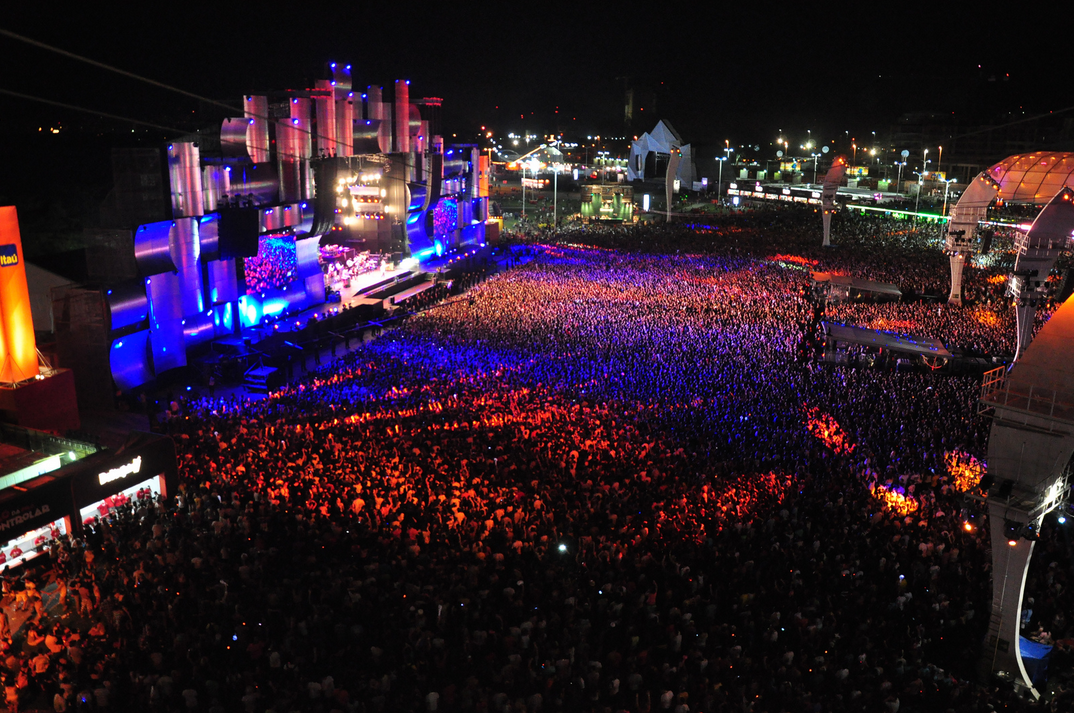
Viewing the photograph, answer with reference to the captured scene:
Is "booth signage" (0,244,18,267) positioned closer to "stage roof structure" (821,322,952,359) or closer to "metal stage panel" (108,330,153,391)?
"metal stage panel" (108,330,153,391)

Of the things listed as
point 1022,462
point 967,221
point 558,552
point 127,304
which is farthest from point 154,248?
point 967,221

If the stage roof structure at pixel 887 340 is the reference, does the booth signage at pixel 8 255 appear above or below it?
above

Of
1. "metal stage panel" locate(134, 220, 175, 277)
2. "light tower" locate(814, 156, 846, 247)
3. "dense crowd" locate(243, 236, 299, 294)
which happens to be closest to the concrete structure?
"metal stage panel" locate(134, 220, 175, 277)

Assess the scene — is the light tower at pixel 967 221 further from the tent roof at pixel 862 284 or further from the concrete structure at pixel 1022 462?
the concrete structure at pixel 1022 462

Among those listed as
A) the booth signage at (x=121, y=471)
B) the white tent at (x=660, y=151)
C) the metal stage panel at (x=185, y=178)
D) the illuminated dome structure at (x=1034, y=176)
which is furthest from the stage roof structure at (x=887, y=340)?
the white tent at (x=660, y=151)

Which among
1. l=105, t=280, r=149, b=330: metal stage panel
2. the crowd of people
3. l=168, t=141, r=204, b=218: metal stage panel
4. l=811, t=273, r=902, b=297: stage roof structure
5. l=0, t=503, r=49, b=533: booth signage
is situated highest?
l=168, t=141, r=204, b=218: metal stage panel

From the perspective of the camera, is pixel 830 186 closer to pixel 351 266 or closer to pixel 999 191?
pixel 999 191

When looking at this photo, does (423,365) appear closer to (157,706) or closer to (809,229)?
(157,706)
